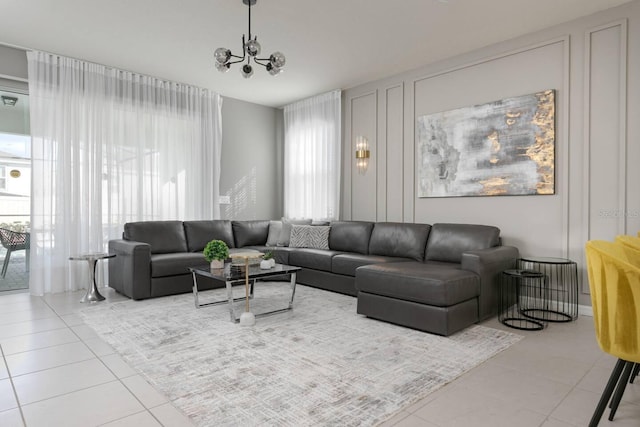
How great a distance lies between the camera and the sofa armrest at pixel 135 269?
14.0 ft

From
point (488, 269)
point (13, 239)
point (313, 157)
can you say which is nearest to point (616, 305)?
point (488, 269)

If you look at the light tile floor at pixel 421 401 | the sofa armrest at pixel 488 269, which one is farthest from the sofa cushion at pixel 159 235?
the sofa armrest at pixel 488 269

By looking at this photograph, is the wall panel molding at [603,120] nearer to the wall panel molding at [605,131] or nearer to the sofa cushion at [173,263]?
the wall panel molding at [605,131]

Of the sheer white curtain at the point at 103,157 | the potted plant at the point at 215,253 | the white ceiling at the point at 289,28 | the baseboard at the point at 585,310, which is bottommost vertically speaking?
the baseboard at the point at 585,310

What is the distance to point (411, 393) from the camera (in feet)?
7.07

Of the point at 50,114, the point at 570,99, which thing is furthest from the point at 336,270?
the point at 50,114

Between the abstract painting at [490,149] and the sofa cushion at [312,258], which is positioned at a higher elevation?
the abstract painting at [490,149]

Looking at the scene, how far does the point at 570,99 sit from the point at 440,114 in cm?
140

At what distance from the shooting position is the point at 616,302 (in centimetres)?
154

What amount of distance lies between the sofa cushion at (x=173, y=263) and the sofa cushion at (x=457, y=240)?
9.21 feet

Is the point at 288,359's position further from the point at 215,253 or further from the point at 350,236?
the point at 350,236

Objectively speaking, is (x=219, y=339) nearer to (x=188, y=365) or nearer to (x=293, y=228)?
(x=188, y=365)

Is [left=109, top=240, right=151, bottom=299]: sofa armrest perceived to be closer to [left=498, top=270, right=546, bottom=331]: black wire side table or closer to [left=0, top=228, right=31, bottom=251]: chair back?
[left=0, top=228, right=31, bottom=251]: chair back

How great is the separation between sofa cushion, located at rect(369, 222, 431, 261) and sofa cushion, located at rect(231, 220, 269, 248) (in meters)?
1.94
